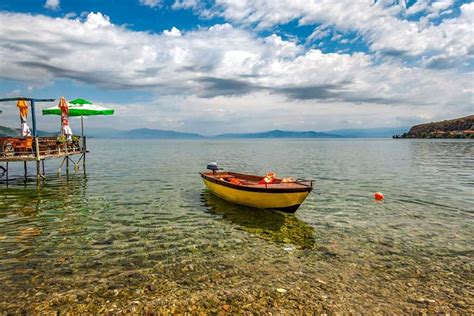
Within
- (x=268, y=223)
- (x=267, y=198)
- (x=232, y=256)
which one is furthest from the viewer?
(x=267, y=198)

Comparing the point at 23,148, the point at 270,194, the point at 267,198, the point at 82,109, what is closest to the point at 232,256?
the point at 270,194

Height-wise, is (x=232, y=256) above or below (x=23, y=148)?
below

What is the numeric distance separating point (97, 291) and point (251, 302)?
4399mm

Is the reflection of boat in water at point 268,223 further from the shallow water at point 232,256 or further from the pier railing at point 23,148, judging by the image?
the pier railing at point 23,148

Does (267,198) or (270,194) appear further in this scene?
(267,198)

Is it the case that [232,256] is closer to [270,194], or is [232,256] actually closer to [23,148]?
[270,194]

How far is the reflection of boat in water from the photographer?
1334 cm

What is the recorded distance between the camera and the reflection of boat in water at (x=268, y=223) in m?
13.3

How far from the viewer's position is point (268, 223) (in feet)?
51.3

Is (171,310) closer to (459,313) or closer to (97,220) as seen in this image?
(459,313)

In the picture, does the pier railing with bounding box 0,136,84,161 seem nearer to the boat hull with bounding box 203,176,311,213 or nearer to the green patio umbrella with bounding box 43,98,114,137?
the green patio umbrella with bounding box 43,98,114,137

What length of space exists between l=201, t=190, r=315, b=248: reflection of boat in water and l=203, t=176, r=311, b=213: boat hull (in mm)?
483

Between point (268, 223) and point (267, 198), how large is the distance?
1.42 m

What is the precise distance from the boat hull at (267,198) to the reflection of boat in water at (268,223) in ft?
1.58
